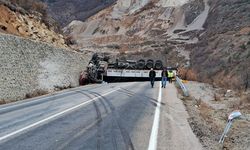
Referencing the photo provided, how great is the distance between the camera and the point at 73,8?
173 metres

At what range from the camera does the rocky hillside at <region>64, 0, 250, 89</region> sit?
5897 centimetres

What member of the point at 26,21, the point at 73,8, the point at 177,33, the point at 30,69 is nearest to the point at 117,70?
the point at 26,21

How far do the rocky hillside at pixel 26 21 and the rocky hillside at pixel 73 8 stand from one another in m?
114

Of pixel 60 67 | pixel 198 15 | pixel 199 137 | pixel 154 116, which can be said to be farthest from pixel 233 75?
pixel 198 15

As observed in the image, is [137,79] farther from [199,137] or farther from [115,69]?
[199,137]

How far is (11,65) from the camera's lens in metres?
24.1

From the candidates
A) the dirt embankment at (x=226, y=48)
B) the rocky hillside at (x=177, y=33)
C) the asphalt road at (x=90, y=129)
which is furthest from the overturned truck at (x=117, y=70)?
the asphalt road at (x=90, y=129)

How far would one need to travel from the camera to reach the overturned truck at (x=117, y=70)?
4289cm

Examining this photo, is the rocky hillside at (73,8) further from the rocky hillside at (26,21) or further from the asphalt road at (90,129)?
the asphalt road at (90,129)

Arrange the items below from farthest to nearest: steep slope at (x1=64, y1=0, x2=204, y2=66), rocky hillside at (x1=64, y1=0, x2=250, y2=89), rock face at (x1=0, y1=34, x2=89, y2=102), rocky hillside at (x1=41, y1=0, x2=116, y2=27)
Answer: rocky hillside at (x1=41, y1=0, x2=116, y2=27) → steep slope at (x1=64, y1=0, x2=204, y2=66) → rocky hillside at (x1=64, y1=0, x2=250, y2=89) → rock face at (x1=0, y1=34, x2=89, y2=102)

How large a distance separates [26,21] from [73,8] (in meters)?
138

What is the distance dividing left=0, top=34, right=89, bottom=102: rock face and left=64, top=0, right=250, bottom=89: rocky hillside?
59.7 feet

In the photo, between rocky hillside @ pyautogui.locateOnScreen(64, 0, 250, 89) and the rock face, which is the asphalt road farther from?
rocky hillside @ pyautogui.locateOnScreen(64, 0, 250, 89)

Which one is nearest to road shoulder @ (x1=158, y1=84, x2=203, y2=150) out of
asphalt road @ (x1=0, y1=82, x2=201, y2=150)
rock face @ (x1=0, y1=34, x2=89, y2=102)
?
asphalt road @ (x1=0, y1=82, x2=201, y2=150)
